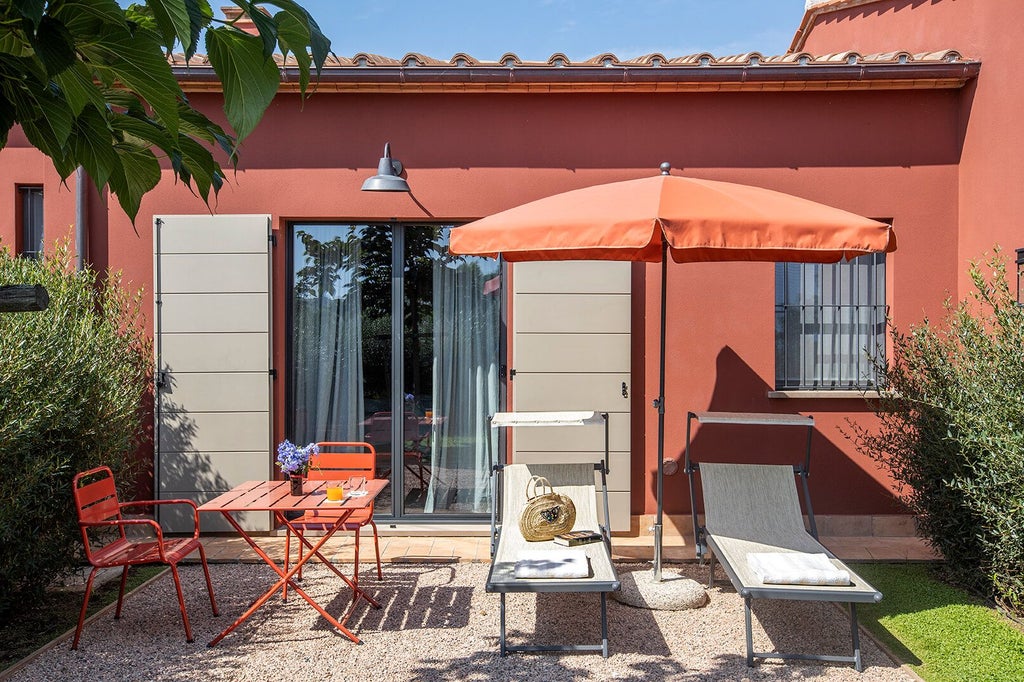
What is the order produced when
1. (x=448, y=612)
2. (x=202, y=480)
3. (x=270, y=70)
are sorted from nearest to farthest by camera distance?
(x=270, y=70) < (x=448, y=612) < (x=202, y=480)

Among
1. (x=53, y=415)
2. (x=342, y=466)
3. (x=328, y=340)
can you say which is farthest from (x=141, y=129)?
(x=328, y=340)

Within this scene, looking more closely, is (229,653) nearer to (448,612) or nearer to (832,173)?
(448,612)

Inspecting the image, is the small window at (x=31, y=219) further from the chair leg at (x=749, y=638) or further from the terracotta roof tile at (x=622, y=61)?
the chair leg at (x=749, y=638)

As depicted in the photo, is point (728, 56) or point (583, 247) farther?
point (728, 56)

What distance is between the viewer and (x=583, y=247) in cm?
413

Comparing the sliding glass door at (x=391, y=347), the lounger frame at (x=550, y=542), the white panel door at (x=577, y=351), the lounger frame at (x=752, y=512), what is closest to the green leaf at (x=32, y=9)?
the lounger frame at (x=550, y=542)

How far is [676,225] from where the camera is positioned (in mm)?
4004

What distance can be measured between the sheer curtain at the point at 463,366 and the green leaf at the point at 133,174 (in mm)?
4970

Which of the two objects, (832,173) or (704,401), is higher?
(832,173)

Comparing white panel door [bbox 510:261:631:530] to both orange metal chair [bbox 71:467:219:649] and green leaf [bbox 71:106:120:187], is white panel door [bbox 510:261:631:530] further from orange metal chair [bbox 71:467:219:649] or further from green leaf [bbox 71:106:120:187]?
green leaf [bbox 71:106:120:187]

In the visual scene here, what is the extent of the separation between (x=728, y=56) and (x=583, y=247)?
3.49 meters

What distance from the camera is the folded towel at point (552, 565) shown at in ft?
13.2

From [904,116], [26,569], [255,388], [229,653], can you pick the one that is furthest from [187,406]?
[904,116]

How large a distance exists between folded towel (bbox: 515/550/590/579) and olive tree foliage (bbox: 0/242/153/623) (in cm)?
255
